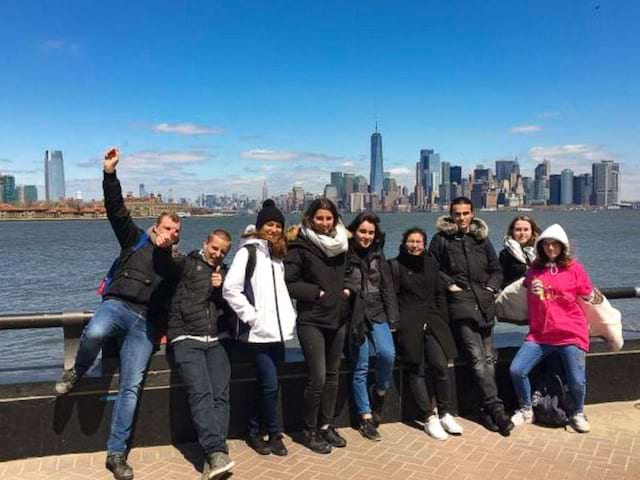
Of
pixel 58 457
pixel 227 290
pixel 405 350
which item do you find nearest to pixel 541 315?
pixel 405 350

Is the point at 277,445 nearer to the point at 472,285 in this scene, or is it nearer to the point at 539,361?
the point at 472,285

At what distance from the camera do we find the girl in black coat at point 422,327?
197 inches

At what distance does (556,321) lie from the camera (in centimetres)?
509

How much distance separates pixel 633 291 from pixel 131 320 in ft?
16.2

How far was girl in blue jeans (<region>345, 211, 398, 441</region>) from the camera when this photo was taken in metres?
4.85

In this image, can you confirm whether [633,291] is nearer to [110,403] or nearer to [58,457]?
[110,403]

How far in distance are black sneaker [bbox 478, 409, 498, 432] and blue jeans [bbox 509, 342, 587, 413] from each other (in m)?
0.36

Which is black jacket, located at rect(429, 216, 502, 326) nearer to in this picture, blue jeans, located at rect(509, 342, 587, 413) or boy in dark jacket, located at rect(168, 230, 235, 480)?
blue jeans, located at rect(509, 342, 587, 413)

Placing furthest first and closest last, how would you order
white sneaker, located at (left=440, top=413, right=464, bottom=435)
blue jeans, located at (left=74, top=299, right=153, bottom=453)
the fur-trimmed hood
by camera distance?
the fur-trimmed hood, white sneaker, located at (left=440, top=413, right=464, bottom=435), blue jeans, located at (left=74, top=299, right=153, bottom=453)

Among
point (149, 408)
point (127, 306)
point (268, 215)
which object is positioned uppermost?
point (268, 215)

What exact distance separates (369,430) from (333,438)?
0.36m

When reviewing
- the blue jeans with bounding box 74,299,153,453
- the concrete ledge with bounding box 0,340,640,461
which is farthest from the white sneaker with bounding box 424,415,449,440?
the blue jeans with bounding box 74,299,153,453

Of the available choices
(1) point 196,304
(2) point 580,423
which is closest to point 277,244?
(1) point 196,304

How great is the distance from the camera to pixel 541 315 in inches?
203
